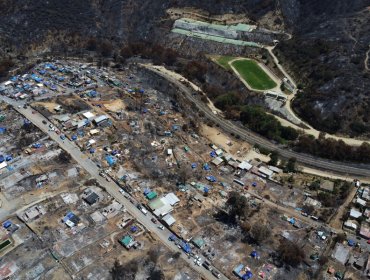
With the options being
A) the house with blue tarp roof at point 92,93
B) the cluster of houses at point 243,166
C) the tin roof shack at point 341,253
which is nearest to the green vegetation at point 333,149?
the cluster of houses at point 243,166

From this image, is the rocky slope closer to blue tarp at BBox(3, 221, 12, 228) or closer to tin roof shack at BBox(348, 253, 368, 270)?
tin roof shack at BBox(348, 253, 368, 270)

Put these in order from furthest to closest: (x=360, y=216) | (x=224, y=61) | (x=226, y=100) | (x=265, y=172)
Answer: (x=224, y=61)
(x=226, y=100)
(x=265, y=172)
(x=360, y=216)

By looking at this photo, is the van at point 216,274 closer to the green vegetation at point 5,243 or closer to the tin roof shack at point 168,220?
the tin roof shack at point 168,220

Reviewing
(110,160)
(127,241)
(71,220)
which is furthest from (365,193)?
(71,220)

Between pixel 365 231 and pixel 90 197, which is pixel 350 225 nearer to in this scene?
pixel 365 231

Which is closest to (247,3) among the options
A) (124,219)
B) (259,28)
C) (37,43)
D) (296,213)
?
Answer: (259,28)

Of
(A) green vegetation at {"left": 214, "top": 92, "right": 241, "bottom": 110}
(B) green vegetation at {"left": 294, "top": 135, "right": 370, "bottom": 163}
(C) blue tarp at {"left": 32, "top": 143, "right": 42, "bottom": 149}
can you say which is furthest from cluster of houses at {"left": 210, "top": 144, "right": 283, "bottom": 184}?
(C) blue tarp at {"left": 32, "top": 143, "right": 42, "bottom": 149}
